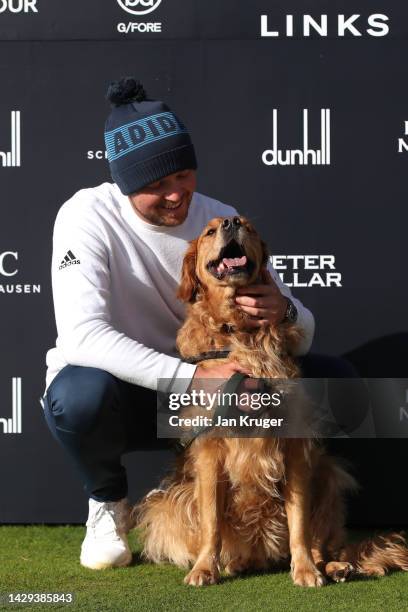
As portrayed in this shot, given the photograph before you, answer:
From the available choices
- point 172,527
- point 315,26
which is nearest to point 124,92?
point 315,26

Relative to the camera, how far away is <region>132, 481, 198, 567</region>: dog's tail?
3.72m

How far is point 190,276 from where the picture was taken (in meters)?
3.72

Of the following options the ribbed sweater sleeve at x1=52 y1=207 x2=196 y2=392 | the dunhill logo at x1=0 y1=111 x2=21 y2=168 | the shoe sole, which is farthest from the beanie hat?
the shoe sole

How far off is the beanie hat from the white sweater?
0.18 meters

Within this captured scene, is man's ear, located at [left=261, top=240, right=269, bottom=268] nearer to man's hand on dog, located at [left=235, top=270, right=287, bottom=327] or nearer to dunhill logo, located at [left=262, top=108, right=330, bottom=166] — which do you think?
man's hand on dog, located at [left=235, top=270, right=287, bottom=327]

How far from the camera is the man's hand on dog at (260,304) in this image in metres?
3.63

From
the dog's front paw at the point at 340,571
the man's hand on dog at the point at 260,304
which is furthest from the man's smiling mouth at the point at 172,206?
the dog's front paw at the point at 340,571

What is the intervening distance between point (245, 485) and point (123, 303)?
3.04 ft

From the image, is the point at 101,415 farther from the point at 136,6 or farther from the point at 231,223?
the point at 136,6

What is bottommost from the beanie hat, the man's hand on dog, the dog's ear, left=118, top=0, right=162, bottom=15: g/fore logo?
the man's hand on dog

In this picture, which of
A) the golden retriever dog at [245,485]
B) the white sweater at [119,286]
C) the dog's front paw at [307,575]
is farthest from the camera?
the white sweater at [119,286]

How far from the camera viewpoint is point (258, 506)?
362 cm

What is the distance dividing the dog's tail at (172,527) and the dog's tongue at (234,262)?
2.79 feet

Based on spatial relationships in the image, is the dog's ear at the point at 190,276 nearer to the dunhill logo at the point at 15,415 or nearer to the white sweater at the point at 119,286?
the white sweater at the point at 119,286
